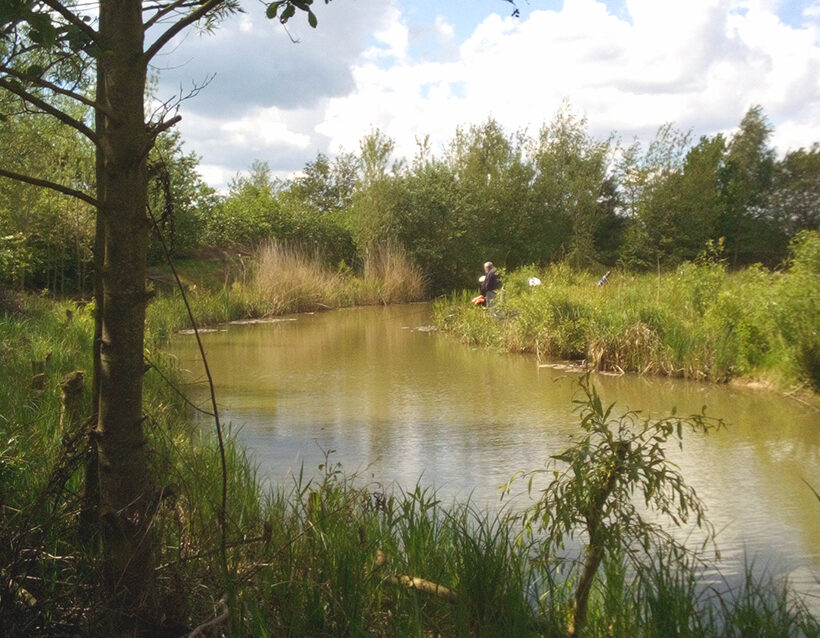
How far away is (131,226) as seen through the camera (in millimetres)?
2402

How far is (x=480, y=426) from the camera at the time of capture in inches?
326

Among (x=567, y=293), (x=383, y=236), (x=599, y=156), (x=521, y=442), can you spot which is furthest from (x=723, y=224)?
(x=521, y=442)

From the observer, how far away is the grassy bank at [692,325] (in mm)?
9656

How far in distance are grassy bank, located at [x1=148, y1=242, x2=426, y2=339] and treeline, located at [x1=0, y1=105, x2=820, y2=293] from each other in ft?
3.55

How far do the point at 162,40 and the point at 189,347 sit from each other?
13.2 meters

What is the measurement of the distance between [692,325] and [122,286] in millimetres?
10154

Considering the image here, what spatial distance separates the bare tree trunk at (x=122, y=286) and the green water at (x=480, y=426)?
2.05 m

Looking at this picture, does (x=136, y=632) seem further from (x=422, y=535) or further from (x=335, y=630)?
(x=422, y=535)

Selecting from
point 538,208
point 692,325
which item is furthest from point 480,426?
point 538,208

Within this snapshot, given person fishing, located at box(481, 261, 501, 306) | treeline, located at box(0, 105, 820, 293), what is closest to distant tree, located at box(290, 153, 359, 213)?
treeline, located at box(0, 105, 820, 293)

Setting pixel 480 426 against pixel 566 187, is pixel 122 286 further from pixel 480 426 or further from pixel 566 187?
pixel 566 187

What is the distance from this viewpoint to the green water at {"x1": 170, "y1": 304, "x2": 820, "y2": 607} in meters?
5.56

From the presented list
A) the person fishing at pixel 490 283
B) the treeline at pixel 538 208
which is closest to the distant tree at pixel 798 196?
the treeline at pixel 538 208

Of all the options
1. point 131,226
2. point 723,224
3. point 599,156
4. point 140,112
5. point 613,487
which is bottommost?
point 613,487
